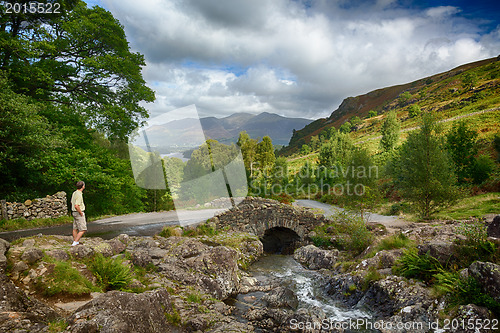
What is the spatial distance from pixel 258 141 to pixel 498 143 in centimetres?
3702

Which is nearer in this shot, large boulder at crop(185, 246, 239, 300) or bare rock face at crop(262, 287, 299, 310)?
bare rock face at crop(262, 287, 299, 310)

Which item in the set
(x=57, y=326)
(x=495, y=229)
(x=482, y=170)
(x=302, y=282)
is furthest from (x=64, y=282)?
(x=482, y=170)

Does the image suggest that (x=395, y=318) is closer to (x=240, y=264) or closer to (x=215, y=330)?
(x=215, y=330)

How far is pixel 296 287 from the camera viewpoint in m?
12.9

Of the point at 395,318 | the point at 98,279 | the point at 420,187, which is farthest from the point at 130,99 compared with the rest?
the point at 420,187

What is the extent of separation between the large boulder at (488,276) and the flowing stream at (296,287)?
12.4 feet

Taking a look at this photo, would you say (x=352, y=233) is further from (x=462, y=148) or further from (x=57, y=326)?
(x=462, y=148)

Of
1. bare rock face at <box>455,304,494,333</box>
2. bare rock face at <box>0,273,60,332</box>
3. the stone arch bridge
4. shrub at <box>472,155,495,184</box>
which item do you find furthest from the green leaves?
bare rock face at <box>0,273,60,332</box>

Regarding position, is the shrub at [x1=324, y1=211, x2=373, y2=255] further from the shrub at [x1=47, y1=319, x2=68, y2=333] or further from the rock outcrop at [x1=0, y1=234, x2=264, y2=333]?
the shrub at [x1=47, y1=319, x2=68, y2=333]

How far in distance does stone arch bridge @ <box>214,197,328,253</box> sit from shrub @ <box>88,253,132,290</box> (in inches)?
503

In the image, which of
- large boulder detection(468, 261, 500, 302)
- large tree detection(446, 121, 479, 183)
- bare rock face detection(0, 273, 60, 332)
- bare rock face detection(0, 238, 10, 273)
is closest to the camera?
bare rock face detection(0, 273, 60, 332)

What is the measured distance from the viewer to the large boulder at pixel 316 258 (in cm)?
1661

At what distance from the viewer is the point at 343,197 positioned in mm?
27828

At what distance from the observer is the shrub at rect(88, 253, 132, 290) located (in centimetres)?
733
